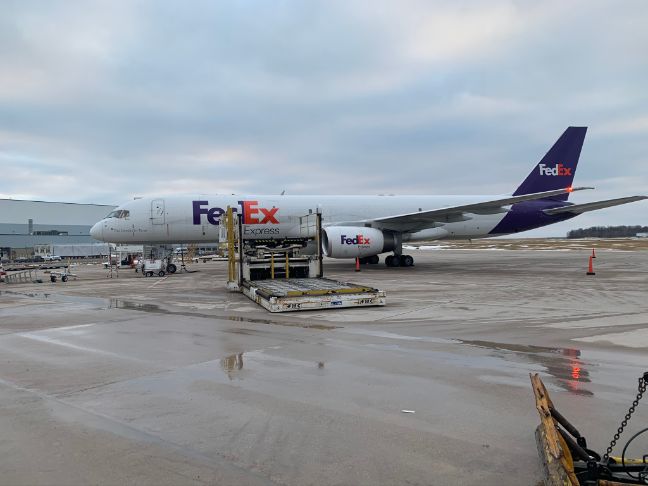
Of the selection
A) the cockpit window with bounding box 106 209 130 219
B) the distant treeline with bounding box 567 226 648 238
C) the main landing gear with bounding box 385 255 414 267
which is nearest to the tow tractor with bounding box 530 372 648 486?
the main landing gear with bounding box 385 255 414 267

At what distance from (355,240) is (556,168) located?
12450 mm

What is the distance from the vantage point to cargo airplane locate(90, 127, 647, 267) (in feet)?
72.6

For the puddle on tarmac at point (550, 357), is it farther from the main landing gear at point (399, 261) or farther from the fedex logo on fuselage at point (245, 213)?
the main landing gear at point (399, 261)

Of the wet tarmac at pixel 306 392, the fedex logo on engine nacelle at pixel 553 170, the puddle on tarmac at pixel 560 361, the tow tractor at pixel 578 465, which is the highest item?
the fedex logo on engine nacelle at pixel 553 170

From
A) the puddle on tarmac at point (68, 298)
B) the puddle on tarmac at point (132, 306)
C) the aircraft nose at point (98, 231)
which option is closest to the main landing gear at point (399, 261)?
→ the aircraft nose at point (98, 231)

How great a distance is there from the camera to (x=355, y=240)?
21672mm

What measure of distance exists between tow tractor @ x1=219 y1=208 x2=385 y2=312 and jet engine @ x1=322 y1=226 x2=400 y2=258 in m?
2.41

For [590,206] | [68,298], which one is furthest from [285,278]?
[590,206]

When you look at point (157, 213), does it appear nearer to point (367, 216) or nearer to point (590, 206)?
point (367, 216)

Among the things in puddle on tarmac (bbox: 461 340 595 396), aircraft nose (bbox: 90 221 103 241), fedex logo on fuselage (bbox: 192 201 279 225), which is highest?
fedex logo on fuselage (bbox: 192 201 279 225)

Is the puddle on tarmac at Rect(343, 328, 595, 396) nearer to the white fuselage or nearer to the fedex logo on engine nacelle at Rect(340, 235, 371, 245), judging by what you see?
the fedex logo on engine nacelle at Rect(340, 235, 371, 245)

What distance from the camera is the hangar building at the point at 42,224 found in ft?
248

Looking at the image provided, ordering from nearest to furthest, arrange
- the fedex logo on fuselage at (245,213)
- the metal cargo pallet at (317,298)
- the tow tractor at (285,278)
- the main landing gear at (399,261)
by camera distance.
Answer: the metal cargo pallet at (317,298) → the tow tractor at (285,278) → the fedex logo on fuselage at (245,213) → the main landing gear at (399,261)

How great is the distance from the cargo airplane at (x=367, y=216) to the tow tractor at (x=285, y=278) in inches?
205
